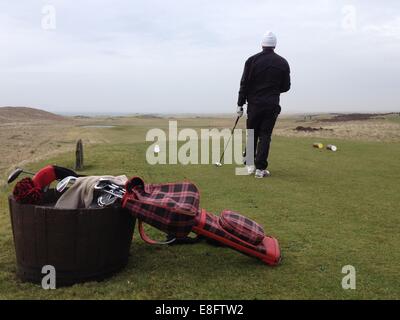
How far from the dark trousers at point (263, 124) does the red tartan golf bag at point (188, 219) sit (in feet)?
16.9

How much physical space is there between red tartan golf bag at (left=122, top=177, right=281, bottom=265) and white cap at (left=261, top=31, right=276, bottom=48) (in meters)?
5.92

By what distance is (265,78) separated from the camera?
1016 cm

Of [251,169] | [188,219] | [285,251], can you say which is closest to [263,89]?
[251,169]

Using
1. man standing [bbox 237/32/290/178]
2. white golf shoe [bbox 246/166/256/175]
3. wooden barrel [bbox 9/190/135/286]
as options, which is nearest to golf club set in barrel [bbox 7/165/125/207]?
wooden barrel [bbox 9/190/135/286]

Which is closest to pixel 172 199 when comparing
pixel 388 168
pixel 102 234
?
pixel 102 234

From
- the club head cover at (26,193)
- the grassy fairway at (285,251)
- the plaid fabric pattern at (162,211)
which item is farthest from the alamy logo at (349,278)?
the club head cover at (26,193)

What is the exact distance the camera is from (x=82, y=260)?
14.5ft

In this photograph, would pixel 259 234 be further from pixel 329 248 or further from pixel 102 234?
pixel 102 234

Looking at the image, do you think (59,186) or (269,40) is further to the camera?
(269,40)

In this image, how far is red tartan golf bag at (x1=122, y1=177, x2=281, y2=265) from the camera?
4.43 meters

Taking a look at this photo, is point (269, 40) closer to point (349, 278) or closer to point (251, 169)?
point (251, 169)

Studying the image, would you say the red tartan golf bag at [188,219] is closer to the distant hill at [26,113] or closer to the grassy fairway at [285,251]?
the grassy fairway at [285,251]

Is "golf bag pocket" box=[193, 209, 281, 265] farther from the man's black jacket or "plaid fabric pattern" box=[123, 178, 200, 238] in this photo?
the man's black jacket

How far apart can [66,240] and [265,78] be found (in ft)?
22.6
